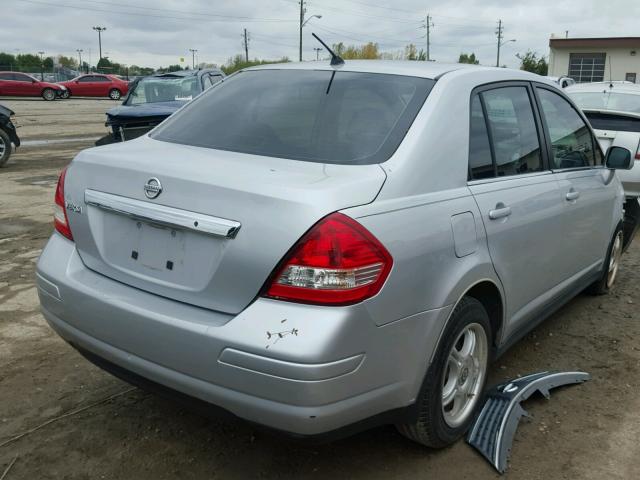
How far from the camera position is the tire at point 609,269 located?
4.84 metres

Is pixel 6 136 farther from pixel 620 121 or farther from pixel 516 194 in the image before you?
pixel 516 194

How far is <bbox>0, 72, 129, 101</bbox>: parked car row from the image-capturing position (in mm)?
33156

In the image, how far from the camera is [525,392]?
3283 millimetres

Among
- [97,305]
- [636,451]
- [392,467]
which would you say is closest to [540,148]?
[636,451]

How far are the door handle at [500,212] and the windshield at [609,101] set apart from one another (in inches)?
234

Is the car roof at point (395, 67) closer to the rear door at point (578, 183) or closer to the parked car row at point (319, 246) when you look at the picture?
the parked car row at point (319, 246)

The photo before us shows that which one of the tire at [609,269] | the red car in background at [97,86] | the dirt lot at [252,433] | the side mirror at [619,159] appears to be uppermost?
the red car in background at [97,86]

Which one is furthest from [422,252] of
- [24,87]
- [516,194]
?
[24,87]

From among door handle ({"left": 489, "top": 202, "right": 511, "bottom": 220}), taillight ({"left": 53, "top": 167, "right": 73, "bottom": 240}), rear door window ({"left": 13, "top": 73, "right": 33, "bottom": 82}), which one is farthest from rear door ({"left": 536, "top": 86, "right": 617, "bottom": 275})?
rear door window ({"left": 13, "top": 73, "right": 33, "bottom": 82})

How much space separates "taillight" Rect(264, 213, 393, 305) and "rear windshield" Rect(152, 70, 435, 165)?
448mm

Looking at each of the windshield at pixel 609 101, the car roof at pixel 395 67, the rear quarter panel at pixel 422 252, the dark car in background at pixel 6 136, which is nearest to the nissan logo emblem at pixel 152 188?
the rear quarter panel at pixel 422 252

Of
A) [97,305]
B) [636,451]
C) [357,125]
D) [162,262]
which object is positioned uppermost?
[357,125]

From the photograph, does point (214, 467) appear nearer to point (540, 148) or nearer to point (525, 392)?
point (525, 392)

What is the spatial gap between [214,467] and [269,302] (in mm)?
1004
